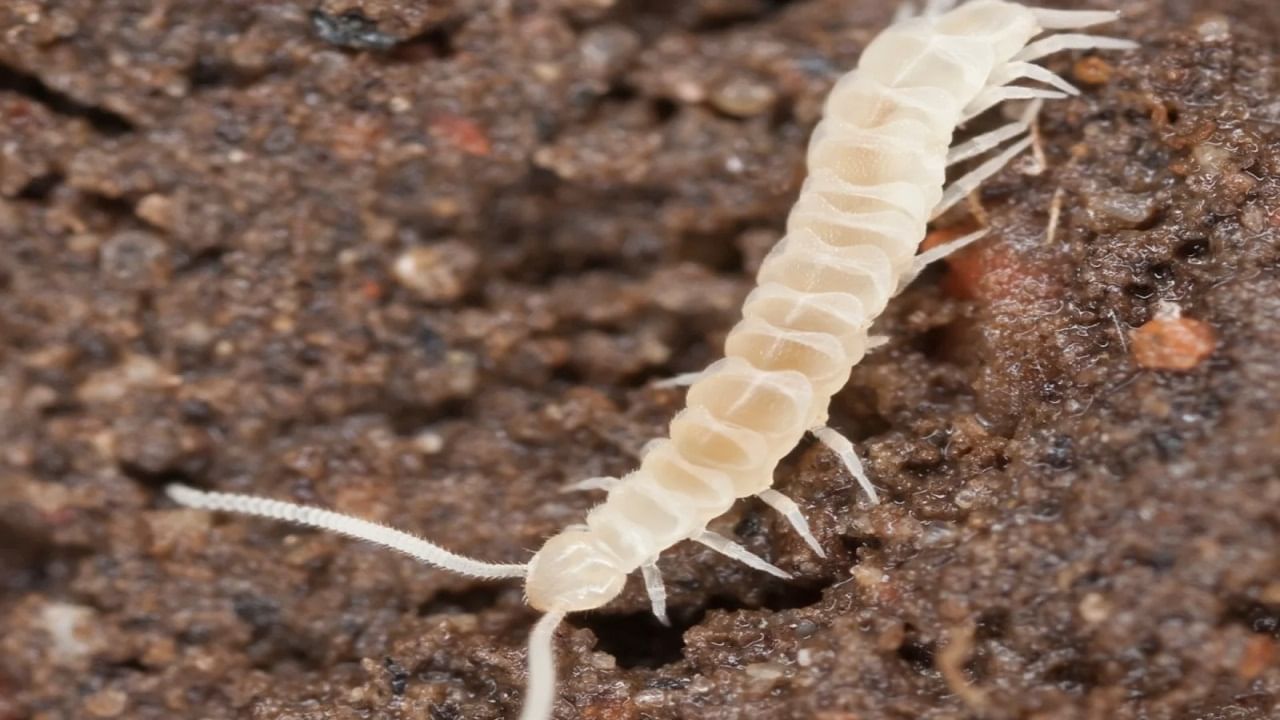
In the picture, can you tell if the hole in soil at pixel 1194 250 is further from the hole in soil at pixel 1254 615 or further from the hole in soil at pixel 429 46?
the hole in soil at pixel 429 46

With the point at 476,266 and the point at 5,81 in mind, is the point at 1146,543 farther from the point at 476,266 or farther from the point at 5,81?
the point at 5,81

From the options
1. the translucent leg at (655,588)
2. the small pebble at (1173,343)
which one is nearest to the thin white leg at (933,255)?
the small pebble at (1173,343)

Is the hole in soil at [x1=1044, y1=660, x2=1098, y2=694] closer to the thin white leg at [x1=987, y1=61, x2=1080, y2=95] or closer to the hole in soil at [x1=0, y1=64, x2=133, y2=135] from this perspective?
the thin white leg at [x1=987, y1=61, x2=1080, y2=95]

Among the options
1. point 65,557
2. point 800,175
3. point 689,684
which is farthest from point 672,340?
point 65,557

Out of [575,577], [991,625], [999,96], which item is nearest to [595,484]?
[575,577]

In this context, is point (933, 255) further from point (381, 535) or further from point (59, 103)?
point (59, 103)

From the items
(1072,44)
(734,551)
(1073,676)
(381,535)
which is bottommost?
(1073,676)
